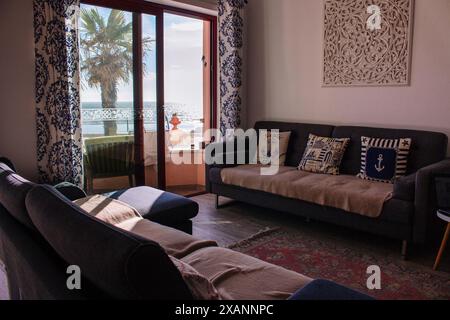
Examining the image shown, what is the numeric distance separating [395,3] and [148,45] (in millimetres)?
2504

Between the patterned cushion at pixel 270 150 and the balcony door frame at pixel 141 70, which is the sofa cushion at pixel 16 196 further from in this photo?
the patterned cushion at pixel 270 150

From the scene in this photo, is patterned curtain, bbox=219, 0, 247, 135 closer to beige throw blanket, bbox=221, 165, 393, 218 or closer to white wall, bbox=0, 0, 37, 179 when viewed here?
beige throw blanket, bbox=221, 165, 393, 218

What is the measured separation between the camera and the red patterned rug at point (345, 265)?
8.30 ft

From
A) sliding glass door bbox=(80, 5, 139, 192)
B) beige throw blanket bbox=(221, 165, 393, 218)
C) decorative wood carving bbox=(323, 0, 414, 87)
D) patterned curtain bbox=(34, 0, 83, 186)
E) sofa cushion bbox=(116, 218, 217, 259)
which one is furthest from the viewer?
sliding glass door bbox=(80, 5, 139, 192)

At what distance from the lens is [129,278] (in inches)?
38.2

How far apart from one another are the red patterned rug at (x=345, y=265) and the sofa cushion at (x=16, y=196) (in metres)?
1.84

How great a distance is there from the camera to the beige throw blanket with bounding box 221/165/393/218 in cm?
309

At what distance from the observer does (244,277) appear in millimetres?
1750

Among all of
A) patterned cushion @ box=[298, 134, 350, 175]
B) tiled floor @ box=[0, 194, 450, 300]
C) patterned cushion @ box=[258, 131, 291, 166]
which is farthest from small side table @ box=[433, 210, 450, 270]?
patterned cushion @ box=[258, 131, 291, 166]

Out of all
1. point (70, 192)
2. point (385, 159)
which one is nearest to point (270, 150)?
point (385, 159)

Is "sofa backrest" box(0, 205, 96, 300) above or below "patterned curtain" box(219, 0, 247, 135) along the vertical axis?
below

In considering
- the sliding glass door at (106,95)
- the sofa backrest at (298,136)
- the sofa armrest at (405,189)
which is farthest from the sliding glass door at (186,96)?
the sofa armrest at (405,189)

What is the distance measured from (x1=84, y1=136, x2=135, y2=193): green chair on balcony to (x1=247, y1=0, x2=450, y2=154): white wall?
64.0 inches

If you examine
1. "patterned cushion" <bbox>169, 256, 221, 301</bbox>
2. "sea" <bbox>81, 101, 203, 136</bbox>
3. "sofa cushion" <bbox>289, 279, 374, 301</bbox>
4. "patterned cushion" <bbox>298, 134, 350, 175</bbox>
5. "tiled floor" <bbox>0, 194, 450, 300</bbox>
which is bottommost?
"tiled floor" <bbox>0, 194, 450, 300</bbox>
